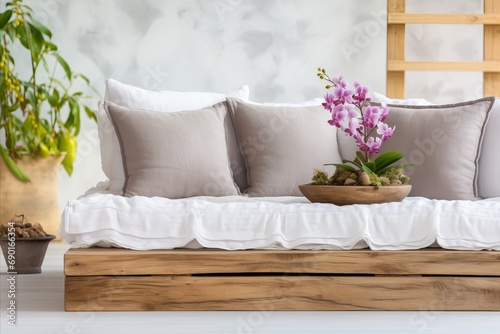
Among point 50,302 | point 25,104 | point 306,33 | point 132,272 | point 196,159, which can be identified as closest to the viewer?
point 132,272

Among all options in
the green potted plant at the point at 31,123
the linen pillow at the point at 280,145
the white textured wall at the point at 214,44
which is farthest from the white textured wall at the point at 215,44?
the linen pillow at the point at 280,145

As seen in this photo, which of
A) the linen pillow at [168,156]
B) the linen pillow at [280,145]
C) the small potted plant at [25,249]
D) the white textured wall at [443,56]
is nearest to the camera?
the linen pillow at [168,156]

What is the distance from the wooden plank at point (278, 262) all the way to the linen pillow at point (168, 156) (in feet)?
1.82

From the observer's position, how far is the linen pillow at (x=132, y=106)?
Result: 3418 millimetres

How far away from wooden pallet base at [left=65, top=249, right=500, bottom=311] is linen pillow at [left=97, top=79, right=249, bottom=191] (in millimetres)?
801

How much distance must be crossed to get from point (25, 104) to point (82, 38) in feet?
2.00

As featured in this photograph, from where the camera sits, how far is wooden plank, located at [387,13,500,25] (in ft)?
16.0

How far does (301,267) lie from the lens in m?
2.66

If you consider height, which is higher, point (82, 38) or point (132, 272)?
point (82, 38)

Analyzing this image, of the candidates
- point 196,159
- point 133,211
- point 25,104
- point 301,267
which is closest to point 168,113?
point 196,159

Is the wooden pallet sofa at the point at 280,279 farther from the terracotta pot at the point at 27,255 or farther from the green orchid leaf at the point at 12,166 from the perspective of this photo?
the green orchid leaf at the point at 12,166

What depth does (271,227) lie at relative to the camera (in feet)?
8.73

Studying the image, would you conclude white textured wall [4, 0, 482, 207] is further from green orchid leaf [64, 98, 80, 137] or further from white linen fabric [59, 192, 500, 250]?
white linen fabric [59, 192, 500, 250]

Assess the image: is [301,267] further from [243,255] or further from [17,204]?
[17,204]
